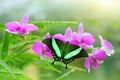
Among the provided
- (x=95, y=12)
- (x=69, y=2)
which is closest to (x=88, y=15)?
(x=95, y=12)

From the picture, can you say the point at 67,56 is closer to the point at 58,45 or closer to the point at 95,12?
the point at 58,45

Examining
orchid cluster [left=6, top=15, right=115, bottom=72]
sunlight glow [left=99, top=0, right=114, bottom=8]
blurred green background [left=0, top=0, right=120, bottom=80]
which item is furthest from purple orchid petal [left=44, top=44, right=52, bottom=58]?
sunlight glow [left=99, top=0, right=114, bottom=8]

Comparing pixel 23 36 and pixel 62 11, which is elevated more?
pixel 23 36

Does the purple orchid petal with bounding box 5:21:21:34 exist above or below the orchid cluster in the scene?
above

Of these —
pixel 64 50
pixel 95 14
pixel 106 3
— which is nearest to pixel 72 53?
pixel 64 50

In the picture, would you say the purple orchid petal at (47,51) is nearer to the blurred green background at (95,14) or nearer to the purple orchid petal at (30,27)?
the purple orchid petal at (30,27)

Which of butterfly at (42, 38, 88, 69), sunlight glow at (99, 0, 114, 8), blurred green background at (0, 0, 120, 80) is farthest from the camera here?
sunlight glow at (99, 0, 114, 8)

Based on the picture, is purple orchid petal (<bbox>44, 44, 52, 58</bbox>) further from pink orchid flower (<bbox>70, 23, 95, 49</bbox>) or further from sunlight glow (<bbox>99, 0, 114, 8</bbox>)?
sunlight glow (<bbox>99, 0, 114, 8</bbox>)
